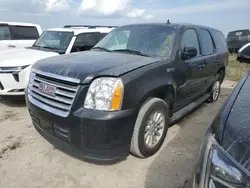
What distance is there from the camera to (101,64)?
269cm

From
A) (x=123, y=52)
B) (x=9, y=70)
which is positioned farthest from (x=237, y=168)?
(x=9, y=70)

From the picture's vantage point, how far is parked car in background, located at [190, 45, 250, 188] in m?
1.12

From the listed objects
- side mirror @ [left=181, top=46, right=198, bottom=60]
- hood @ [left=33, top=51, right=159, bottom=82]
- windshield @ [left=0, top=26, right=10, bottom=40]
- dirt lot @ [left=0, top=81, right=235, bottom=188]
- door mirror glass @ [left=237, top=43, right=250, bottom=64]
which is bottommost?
dirt lot @ [left=0, top=81, right=235, bottom=188]

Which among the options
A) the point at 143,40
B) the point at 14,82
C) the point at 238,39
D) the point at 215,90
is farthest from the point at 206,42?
the point at 238,39

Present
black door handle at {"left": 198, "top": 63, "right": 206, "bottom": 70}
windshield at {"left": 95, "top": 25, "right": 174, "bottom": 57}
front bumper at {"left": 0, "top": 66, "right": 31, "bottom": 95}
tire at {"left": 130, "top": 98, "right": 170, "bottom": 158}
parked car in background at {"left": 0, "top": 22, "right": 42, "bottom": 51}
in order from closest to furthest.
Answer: tire at {"left": 130, "top": 98, "right": 170, "bottom": 158}, windshield at {"left": 95, "top": 25, "right": 174, "bottom": 57}, black door handle at {"left": 198, "top": 63, "right": 206, "bottom": 70}, front bumper at {"left": 0, "top": 66, "right": 31, "bottom": 95}, parked car in background at {"left": 0, "top": 22, "right": 42, "bottom": 51}

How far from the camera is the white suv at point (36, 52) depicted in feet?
14.7

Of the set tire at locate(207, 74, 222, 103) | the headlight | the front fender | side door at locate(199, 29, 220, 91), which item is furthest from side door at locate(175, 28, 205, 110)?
the headlight

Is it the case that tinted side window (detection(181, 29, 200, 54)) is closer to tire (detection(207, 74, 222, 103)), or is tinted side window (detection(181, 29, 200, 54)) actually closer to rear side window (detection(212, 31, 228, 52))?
rear side window (detection(212, 31, 228, 52))

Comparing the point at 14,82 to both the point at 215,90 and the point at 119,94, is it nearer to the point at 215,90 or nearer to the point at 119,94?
the point at 119,94

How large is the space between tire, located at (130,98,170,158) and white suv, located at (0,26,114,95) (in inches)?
113

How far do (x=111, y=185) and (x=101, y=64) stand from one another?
1358 mm

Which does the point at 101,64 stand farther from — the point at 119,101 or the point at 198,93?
the point at 198,93

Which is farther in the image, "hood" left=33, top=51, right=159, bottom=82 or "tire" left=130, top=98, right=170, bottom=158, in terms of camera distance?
"tire" left=130, top=98, right=170, bottom=158

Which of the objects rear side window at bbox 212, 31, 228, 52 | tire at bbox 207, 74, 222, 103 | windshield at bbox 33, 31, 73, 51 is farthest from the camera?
windshield at bbox 33, 31, 73, 51
